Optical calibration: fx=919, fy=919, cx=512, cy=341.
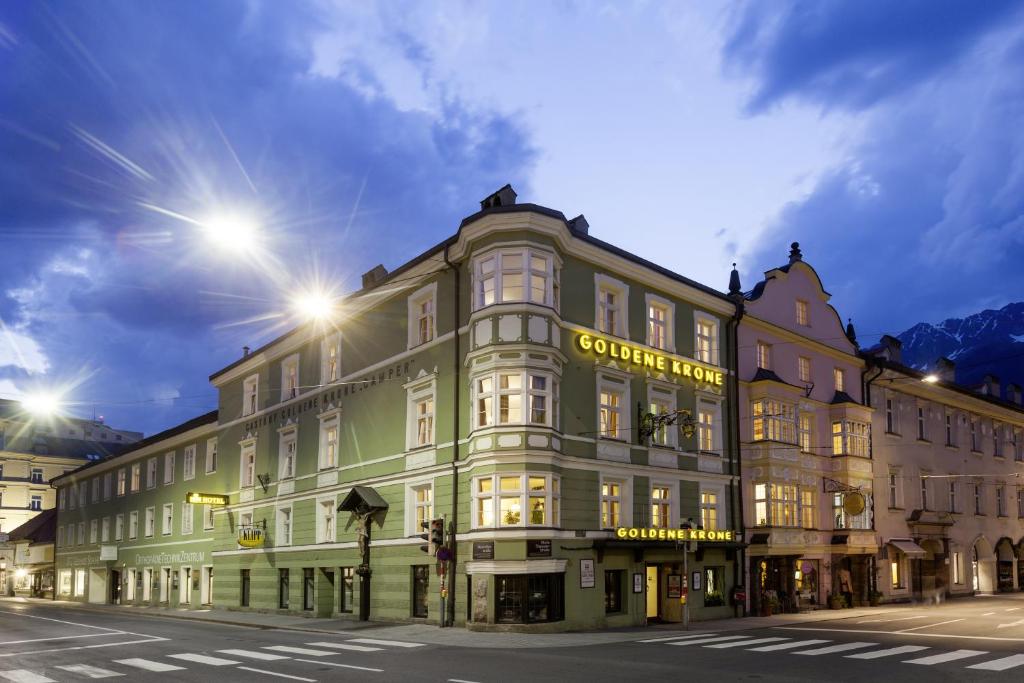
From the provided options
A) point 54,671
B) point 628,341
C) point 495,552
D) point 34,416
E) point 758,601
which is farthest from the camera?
point 34,416

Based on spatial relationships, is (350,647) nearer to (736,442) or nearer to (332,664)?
(332,664)

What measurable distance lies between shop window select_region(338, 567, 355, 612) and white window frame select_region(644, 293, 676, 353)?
14.9 meters

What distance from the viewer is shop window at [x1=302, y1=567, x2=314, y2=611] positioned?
129 feet

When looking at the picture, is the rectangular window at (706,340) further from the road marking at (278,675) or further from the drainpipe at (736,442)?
the road marking at (278,675)

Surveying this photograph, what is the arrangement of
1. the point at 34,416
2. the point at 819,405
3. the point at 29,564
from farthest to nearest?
the point at 34,416 < the point at 29,564 < the point at 819,405

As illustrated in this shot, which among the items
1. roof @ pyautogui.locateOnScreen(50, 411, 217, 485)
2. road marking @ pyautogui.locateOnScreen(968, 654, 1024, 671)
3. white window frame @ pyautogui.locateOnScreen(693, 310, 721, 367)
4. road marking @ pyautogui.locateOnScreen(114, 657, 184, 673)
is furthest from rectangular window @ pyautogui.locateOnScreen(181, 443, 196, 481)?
road marking @ pyautogui.locateOnScreen(968, 654, 1024, 671)

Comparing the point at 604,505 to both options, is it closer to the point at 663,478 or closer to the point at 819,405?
the point at 663,478

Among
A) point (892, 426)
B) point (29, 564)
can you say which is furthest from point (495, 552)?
point (29, 564)

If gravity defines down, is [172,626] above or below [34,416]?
below

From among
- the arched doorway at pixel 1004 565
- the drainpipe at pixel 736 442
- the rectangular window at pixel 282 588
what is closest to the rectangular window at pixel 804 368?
the drainpipe at pixel 736 442

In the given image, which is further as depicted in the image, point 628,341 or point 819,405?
point 819,405

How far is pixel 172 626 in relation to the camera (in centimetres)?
3422

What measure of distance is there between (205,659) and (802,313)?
3033 centimetres

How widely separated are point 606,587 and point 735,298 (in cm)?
1388
